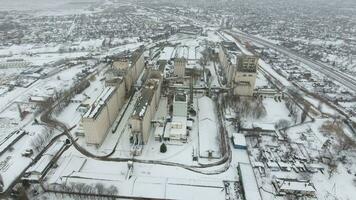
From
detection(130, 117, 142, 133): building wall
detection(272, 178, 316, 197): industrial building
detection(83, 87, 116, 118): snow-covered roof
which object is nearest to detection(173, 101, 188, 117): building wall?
detection(130, 117, 142, 133): building wall

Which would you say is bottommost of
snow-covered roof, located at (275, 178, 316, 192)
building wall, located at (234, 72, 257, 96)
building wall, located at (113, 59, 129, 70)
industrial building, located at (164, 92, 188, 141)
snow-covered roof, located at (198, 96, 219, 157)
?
snow-covered roof, located at (275, 178, 316, 192)

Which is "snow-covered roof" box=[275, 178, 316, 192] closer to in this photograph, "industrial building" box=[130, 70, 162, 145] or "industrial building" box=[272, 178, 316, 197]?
"industrial building" box=[272, 178, 316, 197]

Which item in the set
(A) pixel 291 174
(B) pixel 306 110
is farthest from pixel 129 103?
(B) pixel 306 110

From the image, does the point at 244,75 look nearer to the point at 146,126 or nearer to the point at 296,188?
the point at 146,126

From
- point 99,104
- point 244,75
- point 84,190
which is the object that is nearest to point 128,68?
point 99,104

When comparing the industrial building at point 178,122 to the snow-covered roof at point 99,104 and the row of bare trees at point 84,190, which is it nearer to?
the snow-covered roof at point 99,104

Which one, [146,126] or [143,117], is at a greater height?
[143,117]

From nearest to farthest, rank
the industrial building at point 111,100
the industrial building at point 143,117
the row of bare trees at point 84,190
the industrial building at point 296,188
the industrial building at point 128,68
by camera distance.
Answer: the row of bare trees at point 84,190
the industrial building at point 296,188
the industrial building at point 143,117
the industrial building at point 111,100
the industrial building at point 128,68

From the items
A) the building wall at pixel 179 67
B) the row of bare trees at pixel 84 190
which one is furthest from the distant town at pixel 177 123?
the building wall at pixel 179 67
